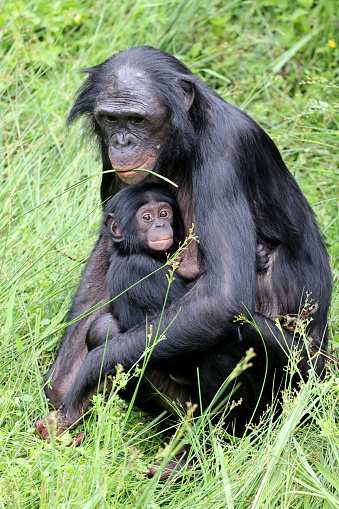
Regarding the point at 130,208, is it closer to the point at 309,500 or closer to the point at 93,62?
the point at 309,500

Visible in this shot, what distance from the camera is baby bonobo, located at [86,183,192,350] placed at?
4.59 meters

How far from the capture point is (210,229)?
4277 millimetres

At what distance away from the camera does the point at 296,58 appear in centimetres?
812

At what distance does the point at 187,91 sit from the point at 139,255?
105cm

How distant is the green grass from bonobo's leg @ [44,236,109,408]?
0.11 m

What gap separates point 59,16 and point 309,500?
6.09m

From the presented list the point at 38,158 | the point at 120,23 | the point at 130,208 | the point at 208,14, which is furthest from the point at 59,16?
the point at 130,208

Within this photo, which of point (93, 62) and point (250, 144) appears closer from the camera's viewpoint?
point (250, 144)

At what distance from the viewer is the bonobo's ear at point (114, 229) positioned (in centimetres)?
488

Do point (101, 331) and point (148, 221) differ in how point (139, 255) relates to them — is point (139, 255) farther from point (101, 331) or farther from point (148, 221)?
point (101, 331)

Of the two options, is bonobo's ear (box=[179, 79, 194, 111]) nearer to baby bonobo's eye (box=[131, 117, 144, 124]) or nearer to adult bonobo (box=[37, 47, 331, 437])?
adult bonobo (box=[37, 47, 331, 437])

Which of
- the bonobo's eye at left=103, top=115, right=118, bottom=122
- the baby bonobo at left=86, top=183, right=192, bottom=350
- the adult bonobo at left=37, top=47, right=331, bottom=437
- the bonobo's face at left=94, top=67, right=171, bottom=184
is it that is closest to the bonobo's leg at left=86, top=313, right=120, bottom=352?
the baby bonobo at left=86, top=183, right=192, bottom=350

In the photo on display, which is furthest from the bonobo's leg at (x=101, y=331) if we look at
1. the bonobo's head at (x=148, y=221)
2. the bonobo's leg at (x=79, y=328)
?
the bonobo's head at (x=148, y=221)

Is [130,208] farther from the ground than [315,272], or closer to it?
farther from the ground
